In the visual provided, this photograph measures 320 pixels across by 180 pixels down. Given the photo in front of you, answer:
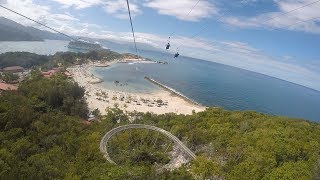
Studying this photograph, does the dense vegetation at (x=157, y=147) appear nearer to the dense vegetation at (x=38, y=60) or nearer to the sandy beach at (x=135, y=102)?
the sandy beach at (x=135, y=102)

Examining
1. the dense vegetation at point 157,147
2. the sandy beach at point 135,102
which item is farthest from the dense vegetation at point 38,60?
the dense vegetation at point 157,147

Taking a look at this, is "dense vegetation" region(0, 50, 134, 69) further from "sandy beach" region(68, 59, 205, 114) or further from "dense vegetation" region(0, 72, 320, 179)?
"dense vegetation" region(0, 72, 320, 179)

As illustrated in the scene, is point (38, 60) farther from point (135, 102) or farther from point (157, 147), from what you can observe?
point (157, 147)

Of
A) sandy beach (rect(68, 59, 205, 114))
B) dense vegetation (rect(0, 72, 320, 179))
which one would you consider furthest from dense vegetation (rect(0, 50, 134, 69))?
dense vegetation (rect(0, 72, 320, 179))

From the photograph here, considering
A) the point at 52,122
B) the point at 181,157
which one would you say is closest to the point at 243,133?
the point at 181,157

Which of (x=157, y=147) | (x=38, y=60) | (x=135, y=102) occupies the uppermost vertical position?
(x=38, y=60)

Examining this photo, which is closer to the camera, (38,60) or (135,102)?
(135,102)

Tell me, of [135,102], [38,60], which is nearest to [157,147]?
[135,102]

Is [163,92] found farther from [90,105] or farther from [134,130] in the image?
[134,130]

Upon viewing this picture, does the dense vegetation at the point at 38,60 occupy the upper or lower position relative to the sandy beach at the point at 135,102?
upper
